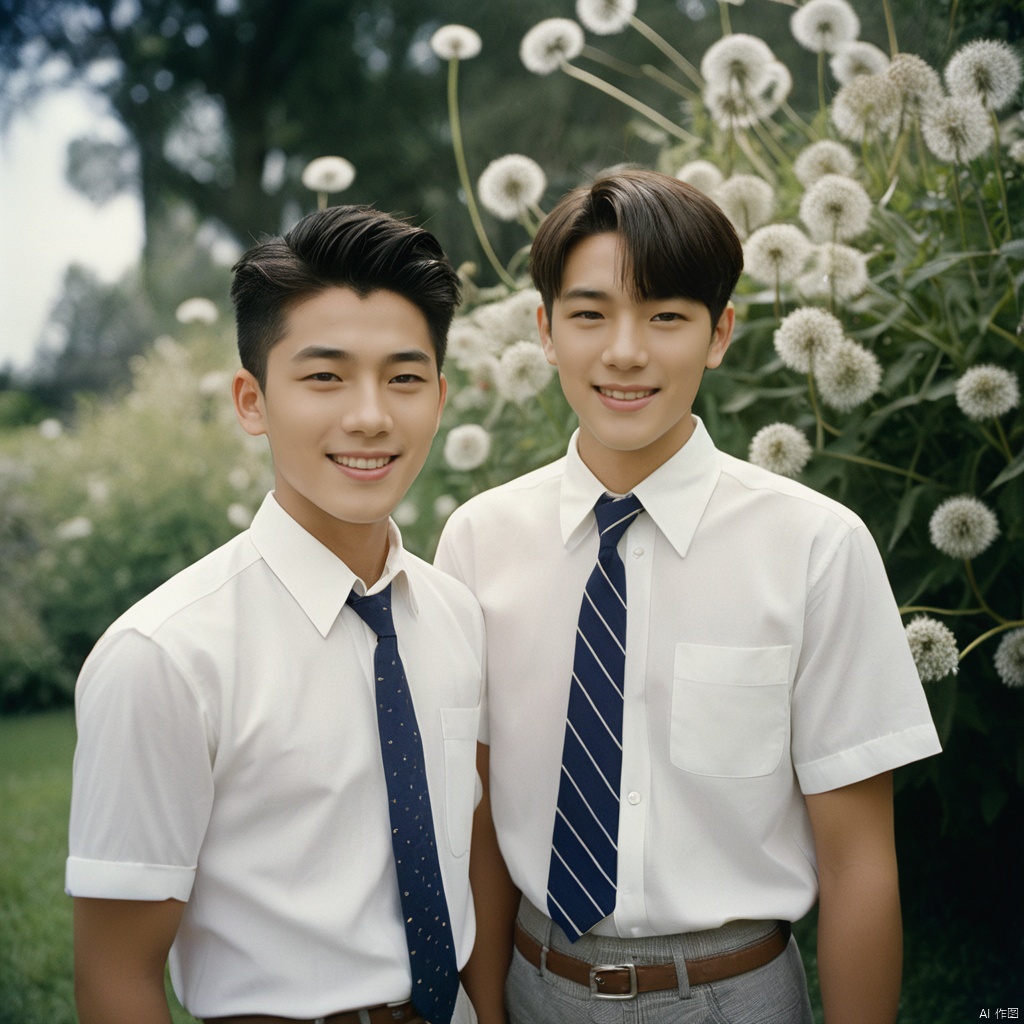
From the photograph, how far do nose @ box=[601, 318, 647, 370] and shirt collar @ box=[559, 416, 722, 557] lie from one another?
0.70 ft

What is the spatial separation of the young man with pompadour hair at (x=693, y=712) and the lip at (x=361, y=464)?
0.38m

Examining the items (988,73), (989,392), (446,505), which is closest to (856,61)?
(988,73)

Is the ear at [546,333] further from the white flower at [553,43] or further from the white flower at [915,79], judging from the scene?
the white flower at [553,43]

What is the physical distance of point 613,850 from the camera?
1.70 m

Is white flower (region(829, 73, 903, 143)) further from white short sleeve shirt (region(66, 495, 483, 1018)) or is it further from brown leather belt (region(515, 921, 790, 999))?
brown leather belt (region(515, 921, 790, 999))

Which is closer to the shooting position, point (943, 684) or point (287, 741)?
point (287, 741)

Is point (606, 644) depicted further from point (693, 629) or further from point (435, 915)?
point (435, 915)

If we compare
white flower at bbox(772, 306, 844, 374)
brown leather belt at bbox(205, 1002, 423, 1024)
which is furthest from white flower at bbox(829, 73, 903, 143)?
brown leather belt at bbox(205, 1002, 423, 1024)

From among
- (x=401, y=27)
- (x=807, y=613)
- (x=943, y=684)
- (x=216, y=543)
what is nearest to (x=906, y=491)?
(x=943, y=684)

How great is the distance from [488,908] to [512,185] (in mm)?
1808

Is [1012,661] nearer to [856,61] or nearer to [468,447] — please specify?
[468,447]

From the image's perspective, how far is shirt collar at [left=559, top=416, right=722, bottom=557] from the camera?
1781mm

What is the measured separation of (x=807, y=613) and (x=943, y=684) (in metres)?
0.74

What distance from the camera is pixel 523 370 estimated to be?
8.43 feet
